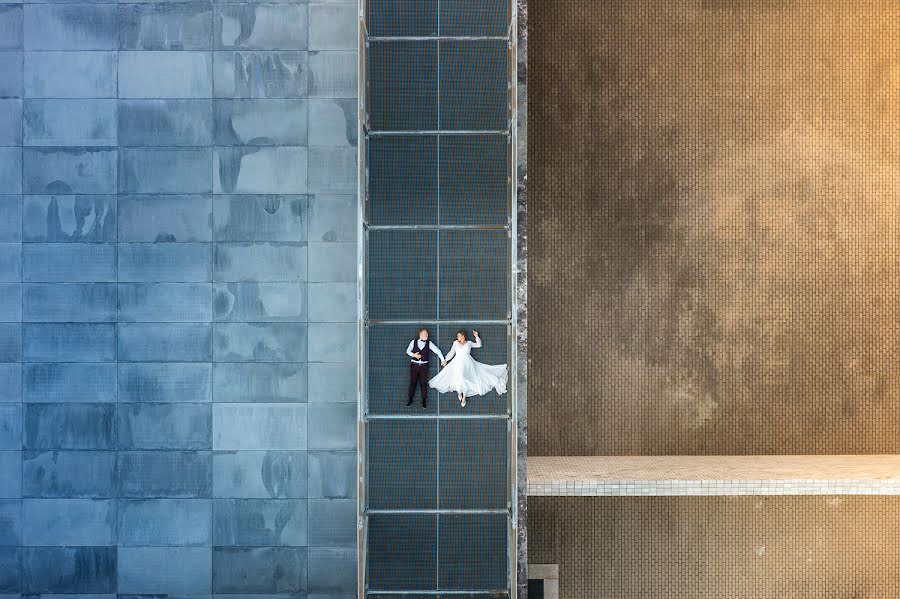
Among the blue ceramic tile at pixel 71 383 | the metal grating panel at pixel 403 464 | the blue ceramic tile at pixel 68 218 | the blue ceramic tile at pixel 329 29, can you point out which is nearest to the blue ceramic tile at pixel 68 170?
the blue ceramic tile at pixel 68 218

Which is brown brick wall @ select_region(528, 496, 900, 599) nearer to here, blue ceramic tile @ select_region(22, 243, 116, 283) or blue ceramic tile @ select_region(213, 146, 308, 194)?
blue ceramic tile @ select_region(213, 146, 308, 194)

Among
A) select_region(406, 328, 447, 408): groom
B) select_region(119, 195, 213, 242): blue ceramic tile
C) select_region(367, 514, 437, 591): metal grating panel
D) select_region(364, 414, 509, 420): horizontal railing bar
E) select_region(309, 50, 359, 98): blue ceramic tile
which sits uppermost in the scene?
select_region(309, 50, 359, 98): blue ceramic tile

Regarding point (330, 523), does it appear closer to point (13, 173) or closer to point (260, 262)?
point (260, 262)

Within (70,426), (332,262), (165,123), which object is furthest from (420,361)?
(70,426)

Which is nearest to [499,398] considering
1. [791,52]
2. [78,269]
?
[78,269]

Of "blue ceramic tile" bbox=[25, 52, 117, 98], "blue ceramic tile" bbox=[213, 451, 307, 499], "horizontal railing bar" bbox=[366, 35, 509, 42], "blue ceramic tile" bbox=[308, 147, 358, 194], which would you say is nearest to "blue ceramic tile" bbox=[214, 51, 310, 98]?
"blue ceramic tile" bbox=[308, 147, 358, 194]
